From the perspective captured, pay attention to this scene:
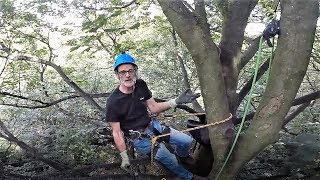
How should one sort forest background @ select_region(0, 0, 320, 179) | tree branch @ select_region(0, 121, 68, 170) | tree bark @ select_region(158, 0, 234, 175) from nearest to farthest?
tree bark @ select_region(158, 0, 234, 175) → forest background @ select_region(0, 0, 320, 179) → tree branch @ select_region(0, 121, 68, 170)

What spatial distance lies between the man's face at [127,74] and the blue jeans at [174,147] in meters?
0.57

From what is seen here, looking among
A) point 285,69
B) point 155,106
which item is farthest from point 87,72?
point 285,69

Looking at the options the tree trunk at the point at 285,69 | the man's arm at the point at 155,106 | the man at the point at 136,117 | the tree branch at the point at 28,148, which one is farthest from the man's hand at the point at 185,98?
the tree branch at the point at 28,148

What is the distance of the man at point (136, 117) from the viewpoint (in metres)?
3.74

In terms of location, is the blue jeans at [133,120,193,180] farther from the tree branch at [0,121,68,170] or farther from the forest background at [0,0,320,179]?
the tree branch at [0,121,68,170]

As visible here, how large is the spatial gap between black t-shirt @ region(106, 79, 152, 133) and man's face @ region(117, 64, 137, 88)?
165 millimetres

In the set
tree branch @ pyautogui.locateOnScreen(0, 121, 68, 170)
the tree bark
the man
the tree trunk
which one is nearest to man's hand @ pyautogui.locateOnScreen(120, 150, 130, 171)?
the man

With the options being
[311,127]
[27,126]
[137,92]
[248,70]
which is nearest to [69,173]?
[137,92]

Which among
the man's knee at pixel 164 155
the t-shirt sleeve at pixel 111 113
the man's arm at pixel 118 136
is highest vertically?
the t-shirt sleeve at pixel 111 113

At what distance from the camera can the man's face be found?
147 inches

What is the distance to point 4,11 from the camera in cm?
483

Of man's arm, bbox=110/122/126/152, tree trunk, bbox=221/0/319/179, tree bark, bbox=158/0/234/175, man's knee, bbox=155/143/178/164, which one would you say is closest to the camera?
tree trunk, bbox=221/0/319/179

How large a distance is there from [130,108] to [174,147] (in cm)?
69

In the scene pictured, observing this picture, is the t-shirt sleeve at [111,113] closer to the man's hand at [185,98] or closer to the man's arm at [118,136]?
the man's arm at [118,136]
